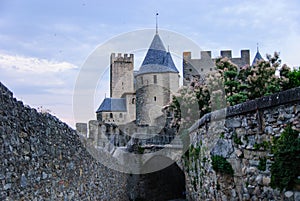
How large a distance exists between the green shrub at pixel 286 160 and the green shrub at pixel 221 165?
1.48m

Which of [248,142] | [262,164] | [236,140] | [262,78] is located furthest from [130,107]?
[262,164]

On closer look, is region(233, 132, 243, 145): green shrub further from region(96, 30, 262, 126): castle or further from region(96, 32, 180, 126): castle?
region(96, 30, 262, 126): castle

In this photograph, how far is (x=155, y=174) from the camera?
44.3ft

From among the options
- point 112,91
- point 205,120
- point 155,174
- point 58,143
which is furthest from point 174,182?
point 112,91

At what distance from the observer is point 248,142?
14.5 ft

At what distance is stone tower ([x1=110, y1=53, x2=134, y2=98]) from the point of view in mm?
45100

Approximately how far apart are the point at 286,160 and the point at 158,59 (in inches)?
1086

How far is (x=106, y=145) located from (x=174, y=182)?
15.1ft

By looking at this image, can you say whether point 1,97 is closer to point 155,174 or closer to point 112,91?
point 155,174

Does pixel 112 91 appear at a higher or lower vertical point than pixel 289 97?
higher

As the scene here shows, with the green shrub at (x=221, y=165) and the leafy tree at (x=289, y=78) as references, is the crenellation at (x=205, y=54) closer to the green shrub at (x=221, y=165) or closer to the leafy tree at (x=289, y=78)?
the leafy tree at (x=289, y=78)

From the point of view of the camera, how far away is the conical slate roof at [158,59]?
30391 millimetres

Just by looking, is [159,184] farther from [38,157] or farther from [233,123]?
[38,157]

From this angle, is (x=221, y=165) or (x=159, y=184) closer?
(x=221, y=165)
